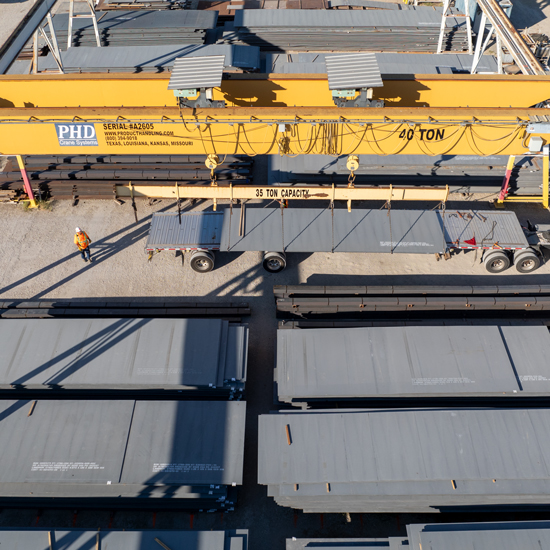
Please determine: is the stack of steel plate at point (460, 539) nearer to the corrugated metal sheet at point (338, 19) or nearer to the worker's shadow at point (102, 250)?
the worker's shadow at point (102, 250)

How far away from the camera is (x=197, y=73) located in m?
14.4

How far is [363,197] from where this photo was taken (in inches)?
683

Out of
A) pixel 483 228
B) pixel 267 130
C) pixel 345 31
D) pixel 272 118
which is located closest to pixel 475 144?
pixel 483 228

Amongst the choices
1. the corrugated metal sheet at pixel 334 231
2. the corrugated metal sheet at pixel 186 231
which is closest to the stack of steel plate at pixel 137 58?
Result: the corrugated metal sheet at pixel 186 231

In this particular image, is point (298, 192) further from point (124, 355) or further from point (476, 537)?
point (476, 537)

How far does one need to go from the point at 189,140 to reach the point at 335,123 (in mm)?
5287

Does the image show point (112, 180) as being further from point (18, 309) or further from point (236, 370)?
point (236, 370)

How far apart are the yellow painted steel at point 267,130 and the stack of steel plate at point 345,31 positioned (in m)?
16.9

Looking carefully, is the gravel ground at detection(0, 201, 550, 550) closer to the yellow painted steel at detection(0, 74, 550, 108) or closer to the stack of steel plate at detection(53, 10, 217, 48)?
the yellow painted steel at detection(0, 74, 550, 108)

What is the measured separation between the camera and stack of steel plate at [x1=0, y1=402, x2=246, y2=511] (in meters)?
11.2

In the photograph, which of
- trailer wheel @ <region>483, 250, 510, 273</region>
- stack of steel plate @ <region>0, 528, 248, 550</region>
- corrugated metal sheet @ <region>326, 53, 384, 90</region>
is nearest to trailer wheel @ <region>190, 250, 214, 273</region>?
corrugated metal sheet @ <region>326, 53, 384, 90</region>

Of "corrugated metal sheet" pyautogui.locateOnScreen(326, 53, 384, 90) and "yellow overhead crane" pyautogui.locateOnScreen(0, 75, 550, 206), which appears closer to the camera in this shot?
"corrugated metal sheet" pyautogui.locateOnScreen(326, 53, 384, 90)

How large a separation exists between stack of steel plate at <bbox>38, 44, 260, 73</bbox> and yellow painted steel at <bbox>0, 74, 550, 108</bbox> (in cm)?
1014

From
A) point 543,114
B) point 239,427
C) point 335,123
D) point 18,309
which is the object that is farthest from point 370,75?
point 18,309
